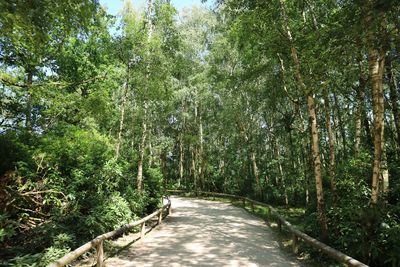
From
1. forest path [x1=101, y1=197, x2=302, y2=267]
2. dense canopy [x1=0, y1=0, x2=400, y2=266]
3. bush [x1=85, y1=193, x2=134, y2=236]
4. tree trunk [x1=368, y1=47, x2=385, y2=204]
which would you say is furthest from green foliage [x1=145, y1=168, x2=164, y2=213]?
tree trunk [x1=368, y1=47, x2=385, y2=204]

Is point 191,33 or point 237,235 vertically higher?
point 191,33

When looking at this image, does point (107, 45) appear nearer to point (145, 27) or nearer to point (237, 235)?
point (145, 27)

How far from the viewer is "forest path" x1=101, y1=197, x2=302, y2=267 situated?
7.21 m

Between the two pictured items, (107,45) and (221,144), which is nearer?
(107,45)

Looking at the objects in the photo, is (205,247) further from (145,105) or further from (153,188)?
(145,105)

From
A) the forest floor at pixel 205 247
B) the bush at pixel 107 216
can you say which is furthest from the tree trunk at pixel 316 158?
the bush at pixel 107 216

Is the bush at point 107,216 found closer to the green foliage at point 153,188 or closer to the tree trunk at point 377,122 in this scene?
the green foliage at point 153,188

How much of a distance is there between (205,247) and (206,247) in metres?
0.03

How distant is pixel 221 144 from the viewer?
40844mm

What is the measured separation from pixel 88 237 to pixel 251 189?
21.8 meters

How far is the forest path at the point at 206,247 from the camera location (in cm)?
721

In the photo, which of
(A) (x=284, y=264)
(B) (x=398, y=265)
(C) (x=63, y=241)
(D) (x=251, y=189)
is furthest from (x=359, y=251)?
(D) (x=251, y=189)

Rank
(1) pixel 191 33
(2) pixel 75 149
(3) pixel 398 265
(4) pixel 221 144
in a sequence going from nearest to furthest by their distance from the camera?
(3) pixel 398 265
(2) pixel 75 149
(1) pixel 191 33
(4) pixel 221 144

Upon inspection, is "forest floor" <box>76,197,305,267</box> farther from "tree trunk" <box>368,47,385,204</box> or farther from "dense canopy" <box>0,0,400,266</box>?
"tree trunk" <box>368,47,385,204</box>
